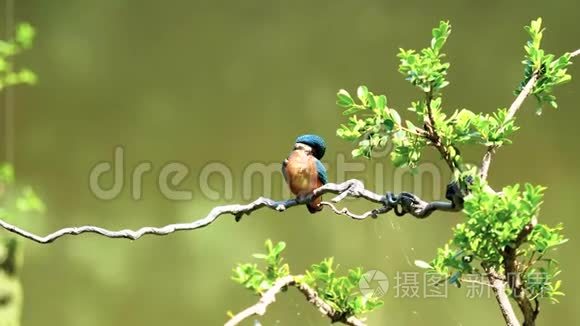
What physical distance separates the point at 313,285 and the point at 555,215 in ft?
4.49

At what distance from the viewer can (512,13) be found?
2039mm

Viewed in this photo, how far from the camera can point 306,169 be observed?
1016mm

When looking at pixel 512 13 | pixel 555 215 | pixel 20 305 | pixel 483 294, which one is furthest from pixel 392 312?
pixel 20 305

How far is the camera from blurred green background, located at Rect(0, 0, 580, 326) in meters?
2.02

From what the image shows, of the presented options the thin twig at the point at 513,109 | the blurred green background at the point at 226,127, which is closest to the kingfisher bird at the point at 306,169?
the thin twig at the point at 513,109

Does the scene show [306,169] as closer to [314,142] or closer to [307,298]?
[314,142]

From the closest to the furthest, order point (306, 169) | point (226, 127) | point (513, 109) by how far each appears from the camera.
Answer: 1. point (513, 109)
2. point (306, 169)
3. point (226, 127)

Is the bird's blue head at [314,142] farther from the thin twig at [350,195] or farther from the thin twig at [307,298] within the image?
the thin twig at [307,298]

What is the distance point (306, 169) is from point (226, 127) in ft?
3.72

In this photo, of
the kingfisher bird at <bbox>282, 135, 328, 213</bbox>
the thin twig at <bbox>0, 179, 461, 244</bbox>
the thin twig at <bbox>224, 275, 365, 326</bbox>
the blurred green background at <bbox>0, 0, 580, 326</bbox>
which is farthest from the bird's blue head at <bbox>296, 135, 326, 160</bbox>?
the blurred green background at <bbox>0, 0, 580, 326</bbox>

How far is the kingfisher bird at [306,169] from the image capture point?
102 cm

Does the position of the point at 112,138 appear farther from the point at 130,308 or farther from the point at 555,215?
the point at 555,215

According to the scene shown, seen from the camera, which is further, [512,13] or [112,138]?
[112,138]

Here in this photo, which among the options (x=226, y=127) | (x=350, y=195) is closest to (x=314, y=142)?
(x=350, y=195)
